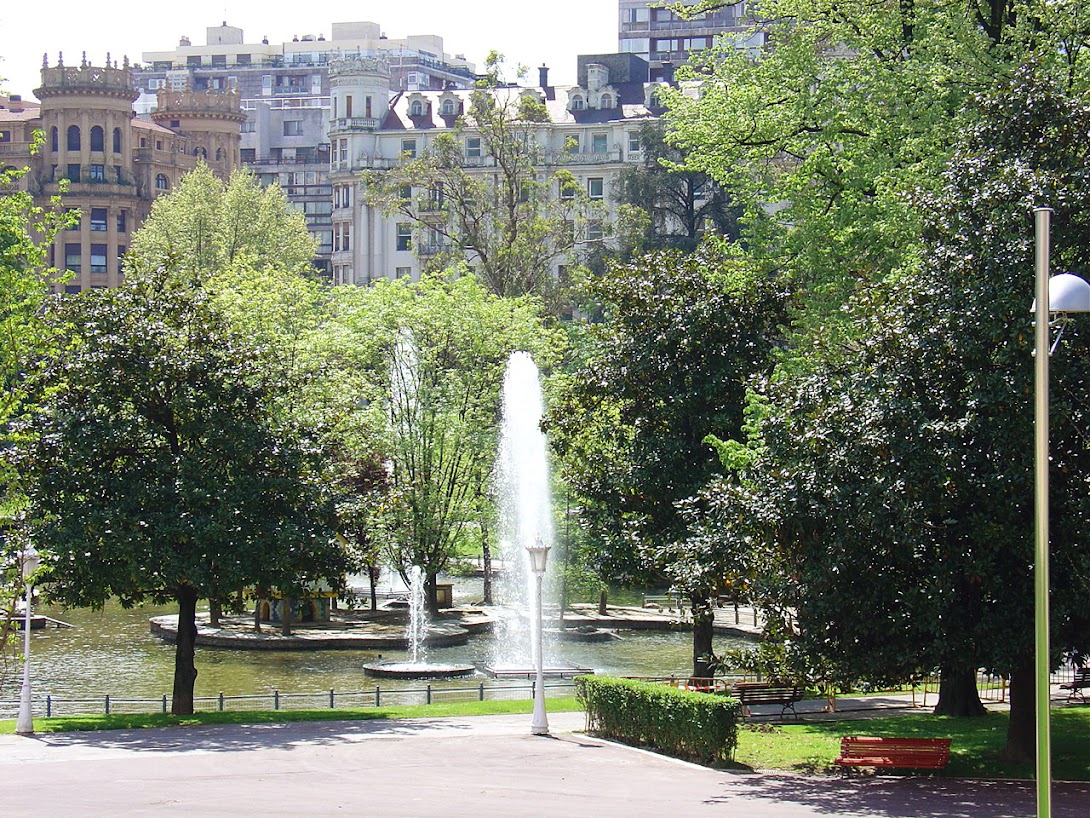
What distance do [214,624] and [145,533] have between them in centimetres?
2156

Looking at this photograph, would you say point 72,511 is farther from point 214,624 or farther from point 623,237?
point 623,237

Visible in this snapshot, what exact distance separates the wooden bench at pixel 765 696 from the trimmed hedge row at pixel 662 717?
369 cm

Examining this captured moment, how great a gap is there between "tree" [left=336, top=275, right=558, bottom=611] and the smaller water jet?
26.7 inches

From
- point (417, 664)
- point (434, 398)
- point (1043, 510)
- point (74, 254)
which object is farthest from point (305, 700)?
point (74, 254)

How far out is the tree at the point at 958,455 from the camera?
22922 mm

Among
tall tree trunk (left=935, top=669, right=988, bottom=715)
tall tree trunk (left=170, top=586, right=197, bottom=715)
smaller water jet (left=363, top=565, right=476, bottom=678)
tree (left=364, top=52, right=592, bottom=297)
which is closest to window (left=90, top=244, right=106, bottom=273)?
tree (left=364, top=52, right=592, bottom=297)

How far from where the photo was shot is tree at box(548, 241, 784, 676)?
35.0m

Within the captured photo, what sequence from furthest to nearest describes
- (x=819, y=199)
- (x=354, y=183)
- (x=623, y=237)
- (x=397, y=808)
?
(x=354, y=183) < (x=623, y=237) < (x=819, y=199) < (x=397, y=808)

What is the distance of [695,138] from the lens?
37344 millimetres

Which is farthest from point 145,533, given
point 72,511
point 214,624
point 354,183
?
point 354,183

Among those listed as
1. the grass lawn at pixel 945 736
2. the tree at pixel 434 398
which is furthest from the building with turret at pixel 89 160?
the grass lawn at pixel 945 736

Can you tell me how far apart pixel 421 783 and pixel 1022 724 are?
977cm

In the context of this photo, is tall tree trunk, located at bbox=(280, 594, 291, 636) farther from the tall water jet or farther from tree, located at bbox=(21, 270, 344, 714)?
tree, located at bbox=(21, 270, 344, 714)

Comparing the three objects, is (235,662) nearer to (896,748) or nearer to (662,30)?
(896,748)
